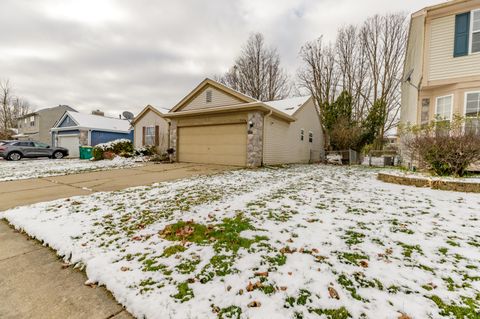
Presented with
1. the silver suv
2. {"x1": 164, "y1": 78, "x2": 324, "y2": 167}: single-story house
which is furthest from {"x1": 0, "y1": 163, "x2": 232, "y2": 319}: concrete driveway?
the silver suv

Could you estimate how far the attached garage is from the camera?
10961mm

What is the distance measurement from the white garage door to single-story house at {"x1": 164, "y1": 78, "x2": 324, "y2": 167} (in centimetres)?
1398

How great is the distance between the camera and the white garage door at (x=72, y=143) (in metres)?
21.3

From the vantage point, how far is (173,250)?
8.75 ft

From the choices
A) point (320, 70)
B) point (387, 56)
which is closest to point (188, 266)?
point (320, 70)

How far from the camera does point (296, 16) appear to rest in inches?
543

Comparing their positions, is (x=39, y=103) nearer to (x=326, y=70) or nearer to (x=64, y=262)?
(x=326, y=70)

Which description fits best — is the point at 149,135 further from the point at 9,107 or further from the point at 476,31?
the point at 9,107

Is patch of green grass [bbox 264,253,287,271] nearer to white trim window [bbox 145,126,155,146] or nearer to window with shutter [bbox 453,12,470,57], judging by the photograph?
window with shutter [bbox 453,12,470,57]

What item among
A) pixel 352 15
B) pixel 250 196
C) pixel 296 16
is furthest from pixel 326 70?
pixel 250 196

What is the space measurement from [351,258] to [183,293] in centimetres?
185

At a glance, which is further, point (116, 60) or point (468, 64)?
point (116, 60)

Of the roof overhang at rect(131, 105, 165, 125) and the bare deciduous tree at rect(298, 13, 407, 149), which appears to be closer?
the roof overhang at rect(131, 105, 165, 125)

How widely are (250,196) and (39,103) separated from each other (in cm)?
5624
